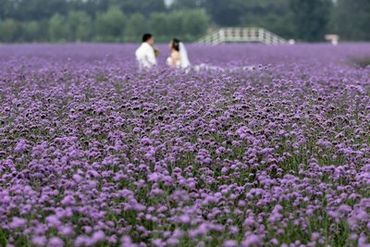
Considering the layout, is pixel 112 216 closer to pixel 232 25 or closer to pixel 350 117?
pixel 350 117

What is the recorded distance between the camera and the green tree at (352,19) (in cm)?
4609

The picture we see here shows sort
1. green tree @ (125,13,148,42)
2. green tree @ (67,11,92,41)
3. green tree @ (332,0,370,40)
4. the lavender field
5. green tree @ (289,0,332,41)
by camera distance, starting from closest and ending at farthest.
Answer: the lavender field < green tree @ (125,13,148,42) < green tree @ (67,11,92,41) < green tree @ (289,0,332,41) < green tree @ (332,0,370,40)

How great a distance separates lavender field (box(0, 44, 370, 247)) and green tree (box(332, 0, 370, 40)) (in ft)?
133

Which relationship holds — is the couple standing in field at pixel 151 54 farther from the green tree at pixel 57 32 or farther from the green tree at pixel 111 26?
the green tree at pixel 57 32

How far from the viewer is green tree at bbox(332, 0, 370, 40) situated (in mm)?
46094

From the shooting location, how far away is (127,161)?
4.56m

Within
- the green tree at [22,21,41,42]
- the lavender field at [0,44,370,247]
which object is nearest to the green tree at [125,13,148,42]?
the green tree at [22,21,41,42]

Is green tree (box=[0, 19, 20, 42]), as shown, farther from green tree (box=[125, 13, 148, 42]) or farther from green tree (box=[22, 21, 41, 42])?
green tree (box=[125, 13, 148, 42])

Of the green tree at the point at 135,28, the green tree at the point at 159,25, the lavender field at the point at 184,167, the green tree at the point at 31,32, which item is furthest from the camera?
the green tree at the point at 31,32

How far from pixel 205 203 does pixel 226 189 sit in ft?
0.62

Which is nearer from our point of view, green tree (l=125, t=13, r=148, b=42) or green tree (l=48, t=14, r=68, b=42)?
green tree (l=125, t=13, r=148, b=42)

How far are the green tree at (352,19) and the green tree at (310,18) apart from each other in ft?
8.49

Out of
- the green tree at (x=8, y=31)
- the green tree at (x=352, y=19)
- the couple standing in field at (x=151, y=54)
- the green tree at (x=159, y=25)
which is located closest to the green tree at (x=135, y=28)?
the green tree at (x=159, y=25)

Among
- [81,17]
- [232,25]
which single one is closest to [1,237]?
[81,17]
